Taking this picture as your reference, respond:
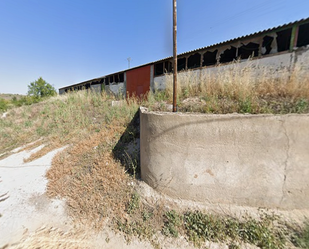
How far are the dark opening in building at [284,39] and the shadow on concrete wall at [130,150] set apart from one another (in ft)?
25.1

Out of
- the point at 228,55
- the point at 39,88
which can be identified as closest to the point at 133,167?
the point at 228,55

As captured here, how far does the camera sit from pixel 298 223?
1679 millimetres

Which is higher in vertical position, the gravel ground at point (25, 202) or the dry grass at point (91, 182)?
the dry grass at point (91, 182)

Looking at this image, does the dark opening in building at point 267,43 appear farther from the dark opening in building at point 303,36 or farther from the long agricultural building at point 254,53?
the dark opening in building at point 303,36

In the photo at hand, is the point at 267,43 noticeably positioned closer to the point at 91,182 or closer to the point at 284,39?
the point at 284,39

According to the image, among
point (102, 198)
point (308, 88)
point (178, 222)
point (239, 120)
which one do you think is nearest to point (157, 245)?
point (178, 222)

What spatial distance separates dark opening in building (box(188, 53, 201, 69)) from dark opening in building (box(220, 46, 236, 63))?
4.65 ft

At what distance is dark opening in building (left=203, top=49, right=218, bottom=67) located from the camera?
7297mm

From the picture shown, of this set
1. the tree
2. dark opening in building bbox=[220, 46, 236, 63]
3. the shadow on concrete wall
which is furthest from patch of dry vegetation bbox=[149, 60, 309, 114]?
the tree

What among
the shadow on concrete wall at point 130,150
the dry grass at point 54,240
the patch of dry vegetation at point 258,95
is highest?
the patch of dry vegetation at point 258,95

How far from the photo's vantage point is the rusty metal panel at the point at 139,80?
10.2m

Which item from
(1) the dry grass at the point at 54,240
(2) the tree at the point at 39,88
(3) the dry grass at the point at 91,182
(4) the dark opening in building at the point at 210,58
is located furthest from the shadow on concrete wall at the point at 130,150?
(2) the tree at the point at 39,88

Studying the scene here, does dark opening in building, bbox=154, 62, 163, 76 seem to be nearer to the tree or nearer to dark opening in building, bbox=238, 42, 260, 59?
dark opening in building, bbox=238, 42, 260, 59

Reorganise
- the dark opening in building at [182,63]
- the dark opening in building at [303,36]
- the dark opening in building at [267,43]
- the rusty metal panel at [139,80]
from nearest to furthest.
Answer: the dark opening in building at [303,36], the dark opening in building at [267,43], the dark opening in building at [182,63], the rusty metal panel at [139,80]
